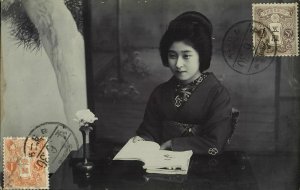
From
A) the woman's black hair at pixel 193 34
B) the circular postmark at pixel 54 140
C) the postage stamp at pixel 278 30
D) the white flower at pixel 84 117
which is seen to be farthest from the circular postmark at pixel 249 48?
the circular postmark at pixel 54 140

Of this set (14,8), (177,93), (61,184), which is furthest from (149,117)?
(14,8)

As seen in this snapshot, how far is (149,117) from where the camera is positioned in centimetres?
249

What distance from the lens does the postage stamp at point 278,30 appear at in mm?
2385

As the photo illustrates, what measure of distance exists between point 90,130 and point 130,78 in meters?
0.38

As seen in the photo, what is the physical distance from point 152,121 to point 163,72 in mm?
294

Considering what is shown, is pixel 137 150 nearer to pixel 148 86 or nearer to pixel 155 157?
pixel 155 157

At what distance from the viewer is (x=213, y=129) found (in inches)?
95.5

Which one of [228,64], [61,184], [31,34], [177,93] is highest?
[31,34]

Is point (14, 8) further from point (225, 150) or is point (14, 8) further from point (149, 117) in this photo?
point (225, 150)

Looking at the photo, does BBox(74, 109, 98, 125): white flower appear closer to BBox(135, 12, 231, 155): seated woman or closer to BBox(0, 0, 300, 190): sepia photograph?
BBox(0, 0, 300, 190): sepia photograph

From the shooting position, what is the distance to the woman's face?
242 centimetres

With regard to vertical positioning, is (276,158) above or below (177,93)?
below

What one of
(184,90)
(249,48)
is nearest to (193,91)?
(184,90)

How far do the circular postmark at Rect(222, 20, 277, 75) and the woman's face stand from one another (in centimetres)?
17
